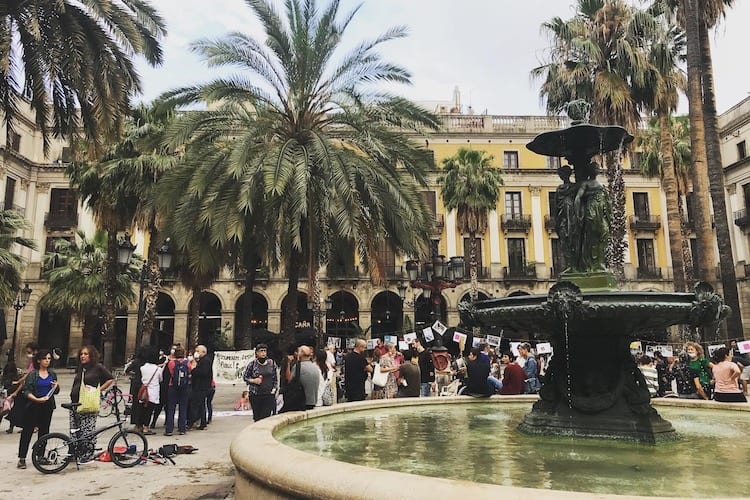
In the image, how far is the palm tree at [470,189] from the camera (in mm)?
30641

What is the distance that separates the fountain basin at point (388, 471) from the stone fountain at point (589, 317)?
0.87 ft

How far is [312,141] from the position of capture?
44.7 feet

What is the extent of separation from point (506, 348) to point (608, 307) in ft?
68.0

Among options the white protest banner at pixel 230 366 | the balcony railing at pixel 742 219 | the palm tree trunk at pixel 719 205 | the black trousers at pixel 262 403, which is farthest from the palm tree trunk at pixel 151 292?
the balcony railing at pixel 742 219

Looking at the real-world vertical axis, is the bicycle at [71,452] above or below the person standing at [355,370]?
below

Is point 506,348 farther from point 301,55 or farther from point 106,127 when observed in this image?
point 106,127

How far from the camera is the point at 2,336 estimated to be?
29.5 ft

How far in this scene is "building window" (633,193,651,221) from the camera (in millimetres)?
40125

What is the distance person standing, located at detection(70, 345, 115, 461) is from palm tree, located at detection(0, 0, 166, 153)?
6010 mm

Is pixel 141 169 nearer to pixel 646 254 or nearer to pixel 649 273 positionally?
pixel 649 273

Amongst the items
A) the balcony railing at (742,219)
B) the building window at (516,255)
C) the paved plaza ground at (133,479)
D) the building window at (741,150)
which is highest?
the building window at (741,150)

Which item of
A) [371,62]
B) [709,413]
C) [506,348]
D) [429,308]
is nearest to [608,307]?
[709,413]

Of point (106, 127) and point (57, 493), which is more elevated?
point (106, 127)

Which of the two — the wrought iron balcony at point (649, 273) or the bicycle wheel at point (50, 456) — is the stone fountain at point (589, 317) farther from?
the wrought iron balcony at point (649, 273)
